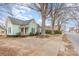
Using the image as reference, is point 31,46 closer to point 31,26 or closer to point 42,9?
point 31,26

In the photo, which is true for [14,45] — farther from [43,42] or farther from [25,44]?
[43,42]

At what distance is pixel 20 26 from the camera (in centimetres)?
142

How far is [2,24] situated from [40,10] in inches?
11.7

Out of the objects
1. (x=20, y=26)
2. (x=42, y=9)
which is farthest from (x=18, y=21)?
(x=42, y=9)

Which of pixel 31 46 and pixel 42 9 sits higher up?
pixel 42 9

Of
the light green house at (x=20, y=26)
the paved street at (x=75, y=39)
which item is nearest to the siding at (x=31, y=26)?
the light green house at (x=20, y=26)

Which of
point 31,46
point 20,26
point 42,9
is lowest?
point 31,46

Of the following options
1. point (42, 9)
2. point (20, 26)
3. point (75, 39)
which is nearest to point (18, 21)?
point (20, 26)

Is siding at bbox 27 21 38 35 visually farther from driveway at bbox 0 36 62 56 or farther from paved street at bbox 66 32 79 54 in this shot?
paved street at bbox 66 32 79 54

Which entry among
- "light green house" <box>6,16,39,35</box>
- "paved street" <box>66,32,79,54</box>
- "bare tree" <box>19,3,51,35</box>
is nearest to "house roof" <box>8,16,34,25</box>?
"light green house" <box>6,16,39,35</box>

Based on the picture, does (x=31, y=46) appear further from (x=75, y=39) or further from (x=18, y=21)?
(x=75, y=39)

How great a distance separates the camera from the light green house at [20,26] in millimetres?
1412

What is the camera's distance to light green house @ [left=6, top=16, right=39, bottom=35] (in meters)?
1.41

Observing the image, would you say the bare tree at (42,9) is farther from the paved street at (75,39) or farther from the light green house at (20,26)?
the paved street at (75,39)
